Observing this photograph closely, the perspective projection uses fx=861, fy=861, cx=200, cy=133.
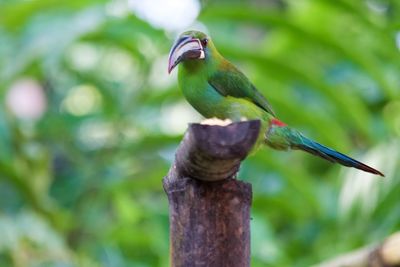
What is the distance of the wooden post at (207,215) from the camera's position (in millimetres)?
761

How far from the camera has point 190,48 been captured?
1.09 m

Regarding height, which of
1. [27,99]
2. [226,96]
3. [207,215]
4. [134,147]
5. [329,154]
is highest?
[27,99]

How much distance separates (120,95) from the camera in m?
2.28

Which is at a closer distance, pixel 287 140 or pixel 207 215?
pixel 207 215

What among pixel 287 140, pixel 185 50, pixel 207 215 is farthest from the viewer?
pixel 287 140

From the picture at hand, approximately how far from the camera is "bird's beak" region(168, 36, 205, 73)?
102cm

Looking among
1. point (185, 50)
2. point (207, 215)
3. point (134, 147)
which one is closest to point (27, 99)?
point (134, 147)

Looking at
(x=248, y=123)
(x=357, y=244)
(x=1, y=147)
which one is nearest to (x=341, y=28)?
(x=357, y=244)

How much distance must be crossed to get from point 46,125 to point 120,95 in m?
0.21

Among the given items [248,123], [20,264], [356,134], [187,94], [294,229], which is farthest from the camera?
[356,134]

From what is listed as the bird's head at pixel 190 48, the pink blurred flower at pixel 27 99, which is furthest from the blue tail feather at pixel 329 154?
the pink blurred flower at pixel 27 99

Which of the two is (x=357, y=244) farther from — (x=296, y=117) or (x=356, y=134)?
(x=356, y=134)

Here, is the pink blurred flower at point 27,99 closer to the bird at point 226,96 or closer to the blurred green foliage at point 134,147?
the blurred green foliage at point 134,147

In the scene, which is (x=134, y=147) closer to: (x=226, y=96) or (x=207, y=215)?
(x=226, y=96)
